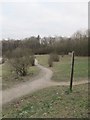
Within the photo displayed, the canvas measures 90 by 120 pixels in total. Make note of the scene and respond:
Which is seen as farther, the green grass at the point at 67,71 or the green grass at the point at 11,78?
the green grass at the point at 67,71

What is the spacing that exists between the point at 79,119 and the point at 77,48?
69.0 meters

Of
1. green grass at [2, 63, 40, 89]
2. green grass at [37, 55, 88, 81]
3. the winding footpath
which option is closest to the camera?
the winding footpath

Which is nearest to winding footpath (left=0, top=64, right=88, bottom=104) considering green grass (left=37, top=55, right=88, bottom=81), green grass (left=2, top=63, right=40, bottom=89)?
green grass (left=2, top=63, right=40, bottom=89)

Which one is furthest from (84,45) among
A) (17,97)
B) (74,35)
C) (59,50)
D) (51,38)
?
(17,97)

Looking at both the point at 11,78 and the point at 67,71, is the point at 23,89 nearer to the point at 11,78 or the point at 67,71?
the point at 11,78

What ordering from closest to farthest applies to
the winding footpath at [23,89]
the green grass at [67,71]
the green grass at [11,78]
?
1. the winding footpath at [23,89]
2. the green grass at [11,78]
3. the green grass at [67,71]

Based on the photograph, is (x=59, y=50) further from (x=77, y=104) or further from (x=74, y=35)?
(x=77, y=104)

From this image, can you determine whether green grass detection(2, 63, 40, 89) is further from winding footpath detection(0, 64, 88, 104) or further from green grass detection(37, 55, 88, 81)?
green grass detection(37, 55, 88, 81)

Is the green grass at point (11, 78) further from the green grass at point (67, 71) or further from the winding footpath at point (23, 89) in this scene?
the green grass at point (67, 71)

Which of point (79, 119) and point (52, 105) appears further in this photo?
point (52, 105)

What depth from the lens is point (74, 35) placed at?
108 metres

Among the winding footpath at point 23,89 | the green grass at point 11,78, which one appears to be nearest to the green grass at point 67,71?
the green grass at point 11,78

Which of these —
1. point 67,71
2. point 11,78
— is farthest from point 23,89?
point 67,71

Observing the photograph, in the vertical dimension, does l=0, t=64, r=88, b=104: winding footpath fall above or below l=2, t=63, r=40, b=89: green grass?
above
